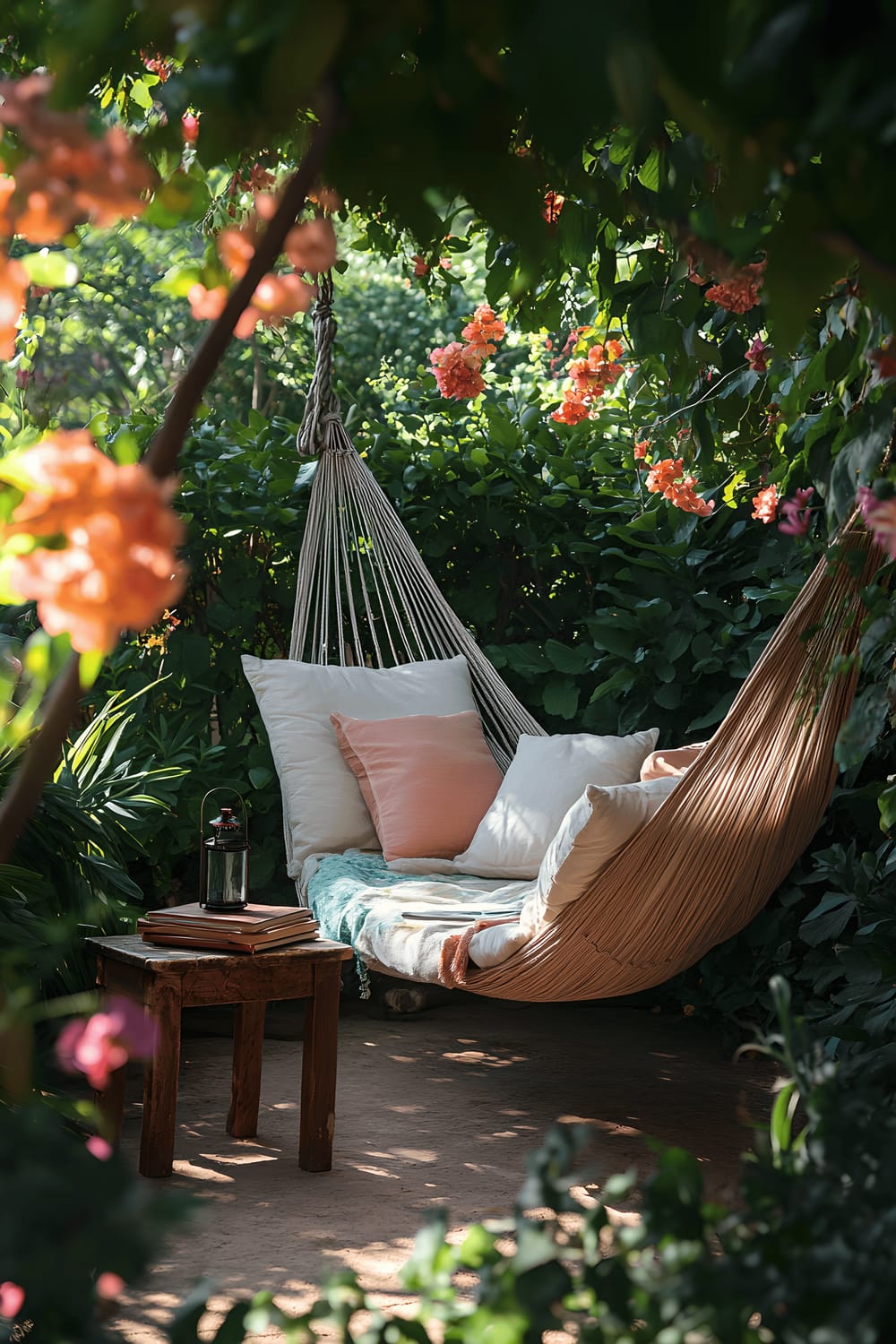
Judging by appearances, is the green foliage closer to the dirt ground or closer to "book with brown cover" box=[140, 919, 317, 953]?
"book with brown cover" box=[140, 919, 317, 953]

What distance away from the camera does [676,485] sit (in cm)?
248

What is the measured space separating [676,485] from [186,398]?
2.01m

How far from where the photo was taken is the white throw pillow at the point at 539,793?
2789mm

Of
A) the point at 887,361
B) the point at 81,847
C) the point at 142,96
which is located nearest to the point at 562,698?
the point at 81,847

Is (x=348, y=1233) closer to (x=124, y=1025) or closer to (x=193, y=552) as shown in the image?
(x=124, y=1025)

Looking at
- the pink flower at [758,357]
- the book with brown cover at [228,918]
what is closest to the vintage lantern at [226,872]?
the book with brown cover at [228,918]

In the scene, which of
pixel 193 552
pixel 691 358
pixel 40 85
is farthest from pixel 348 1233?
pixel 193 552

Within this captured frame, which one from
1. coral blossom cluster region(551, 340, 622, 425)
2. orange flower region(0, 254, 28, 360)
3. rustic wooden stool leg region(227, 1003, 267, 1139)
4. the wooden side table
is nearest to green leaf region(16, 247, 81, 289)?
orange flower region(0, 254, 28, 360)

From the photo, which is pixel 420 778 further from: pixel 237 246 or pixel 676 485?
pixel 237 246

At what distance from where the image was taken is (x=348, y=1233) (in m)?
1.78

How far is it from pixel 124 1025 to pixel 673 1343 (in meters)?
0.27

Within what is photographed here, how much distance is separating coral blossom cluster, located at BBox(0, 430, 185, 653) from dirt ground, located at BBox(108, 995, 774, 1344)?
95cm

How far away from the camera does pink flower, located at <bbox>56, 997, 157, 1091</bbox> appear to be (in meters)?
0.55

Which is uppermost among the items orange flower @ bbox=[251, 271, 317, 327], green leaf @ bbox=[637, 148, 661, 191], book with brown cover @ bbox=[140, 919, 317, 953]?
green leaf @ bbox=[637, 148, 661, 191]
